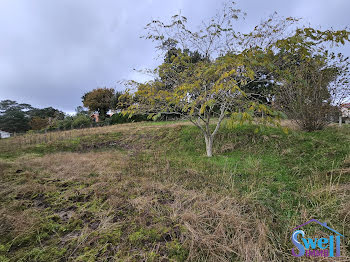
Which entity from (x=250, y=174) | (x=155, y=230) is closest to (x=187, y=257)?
(x=155, y=230)

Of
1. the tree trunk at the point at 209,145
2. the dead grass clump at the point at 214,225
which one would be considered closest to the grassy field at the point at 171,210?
the dead grass clump at the point at 214,225

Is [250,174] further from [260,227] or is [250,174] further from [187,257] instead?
[187,257]

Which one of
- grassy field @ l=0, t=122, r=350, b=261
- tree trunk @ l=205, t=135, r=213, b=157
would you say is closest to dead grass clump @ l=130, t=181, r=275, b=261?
grassy field @ l=0, t=122, r=350, b=261

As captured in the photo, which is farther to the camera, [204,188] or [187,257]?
[204,188]

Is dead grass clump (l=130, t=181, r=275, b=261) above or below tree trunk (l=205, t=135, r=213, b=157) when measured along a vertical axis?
below

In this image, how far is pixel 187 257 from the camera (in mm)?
1195

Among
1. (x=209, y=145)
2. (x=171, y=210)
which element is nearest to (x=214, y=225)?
(x=171, y=210)

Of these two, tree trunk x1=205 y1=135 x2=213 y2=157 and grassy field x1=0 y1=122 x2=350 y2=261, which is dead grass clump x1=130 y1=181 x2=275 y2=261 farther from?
tree trunk x1=205 y1=135 x2=213 y2=157

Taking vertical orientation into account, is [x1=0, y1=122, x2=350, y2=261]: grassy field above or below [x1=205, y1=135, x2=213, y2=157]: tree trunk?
below

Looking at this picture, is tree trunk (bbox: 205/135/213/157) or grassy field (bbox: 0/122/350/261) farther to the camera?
tree trunk (bbox: 205/135/213/157)

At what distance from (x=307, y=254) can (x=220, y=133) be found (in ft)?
16.1

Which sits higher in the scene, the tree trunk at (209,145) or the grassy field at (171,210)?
the tree trunk at (209,145)

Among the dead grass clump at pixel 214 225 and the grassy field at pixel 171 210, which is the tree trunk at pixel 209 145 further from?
the dead grass clump at pixel 214 225

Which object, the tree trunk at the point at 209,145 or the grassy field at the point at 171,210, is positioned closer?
the grassy field at the point at 171,210
